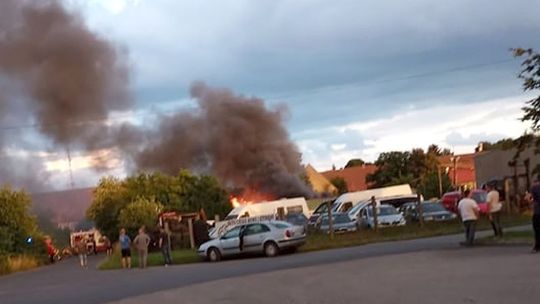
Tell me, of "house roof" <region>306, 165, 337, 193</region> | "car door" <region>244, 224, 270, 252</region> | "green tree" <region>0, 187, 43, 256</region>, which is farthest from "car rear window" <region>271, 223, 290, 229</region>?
"house roof" <region>306, 165, 337, 193</region>

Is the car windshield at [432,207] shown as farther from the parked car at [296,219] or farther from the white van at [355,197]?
the white van at [355,197]

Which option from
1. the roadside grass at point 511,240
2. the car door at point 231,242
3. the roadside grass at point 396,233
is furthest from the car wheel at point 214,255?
the roadside grass at point 511,240

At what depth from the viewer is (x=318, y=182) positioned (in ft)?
300

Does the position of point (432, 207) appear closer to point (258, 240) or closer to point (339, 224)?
point (339, 224)

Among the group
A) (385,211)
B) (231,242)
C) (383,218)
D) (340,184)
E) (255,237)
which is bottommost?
(231,242)

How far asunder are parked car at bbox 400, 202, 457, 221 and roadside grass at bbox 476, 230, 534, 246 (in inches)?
420

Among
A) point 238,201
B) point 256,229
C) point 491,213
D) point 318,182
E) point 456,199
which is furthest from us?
point 318,182

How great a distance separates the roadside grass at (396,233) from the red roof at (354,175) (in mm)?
67695

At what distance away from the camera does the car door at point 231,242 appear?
28.5m

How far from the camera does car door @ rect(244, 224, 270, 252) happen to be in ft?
92.0

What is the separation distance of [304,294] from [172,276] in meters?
9.16

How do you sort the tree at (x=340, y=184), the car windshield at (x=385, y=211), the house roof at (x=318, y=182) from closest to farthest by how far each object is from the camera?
the car windshield at (x=385, y=211) → the house roof at (x=318, y=182) → the tree at (x=340, y=184)

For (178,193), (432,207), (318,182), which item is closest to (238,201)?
(178,193)

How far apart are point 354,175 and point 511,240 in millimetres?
87640
